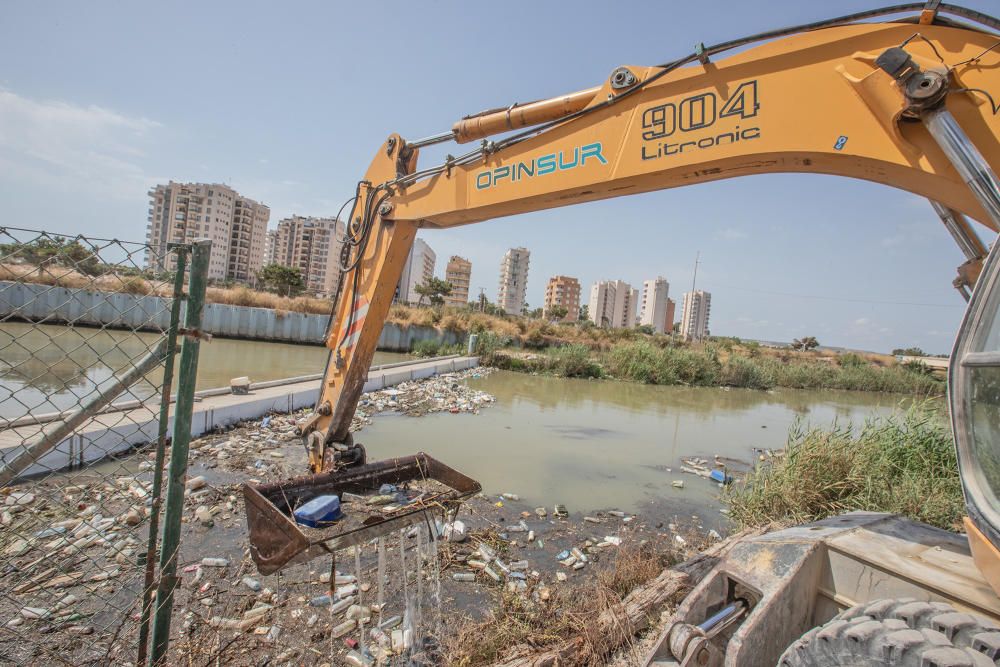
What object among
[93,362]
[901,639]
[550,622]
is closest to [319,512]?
[550,622]

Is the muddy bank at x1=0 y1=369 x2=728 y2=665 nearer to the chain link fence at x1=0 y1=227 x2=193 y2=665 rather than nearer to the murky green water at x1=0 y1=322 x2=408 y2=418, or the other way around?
the chain link fence at x1=0 y1=227 x2=193 y2=665

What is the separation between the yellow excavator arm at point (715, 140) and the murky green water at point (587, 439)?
2.86 metres

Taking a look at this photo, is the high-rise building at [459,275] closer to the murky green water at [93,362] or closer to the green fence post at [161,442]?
the murky green water at [93,362]

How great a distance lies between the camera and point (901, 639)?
1402mm

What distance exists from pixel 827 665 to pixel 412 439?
243 inches

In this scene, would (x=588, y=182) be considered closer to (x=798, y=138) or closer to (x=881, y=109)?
(x=798, y=138)

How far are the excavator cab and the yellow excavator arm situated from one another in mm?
336

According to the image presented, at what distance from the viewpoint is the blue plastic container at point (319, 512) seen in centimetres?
270

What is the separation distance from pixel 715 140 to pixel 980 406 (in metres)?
1.63

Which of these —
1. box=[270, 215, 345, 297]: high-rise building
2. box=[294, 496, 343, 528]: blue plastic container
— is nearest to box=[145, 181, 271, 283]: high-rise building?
box=[270, 215, 345, 297]: high-rise building

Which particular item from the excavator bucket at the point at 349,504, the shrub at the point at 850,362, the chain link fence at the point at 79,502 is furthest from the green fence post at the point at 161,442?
the shrub at the point at 850,362

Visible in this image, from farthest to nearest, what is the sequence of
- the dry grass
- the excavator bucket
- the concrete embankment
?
the concrete embankment
the dry grass
the excavator bucket

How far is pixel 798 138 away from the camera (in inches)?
91.4

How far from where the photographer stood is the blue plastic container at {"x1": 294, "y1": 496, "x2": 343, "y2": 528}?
106 inches
